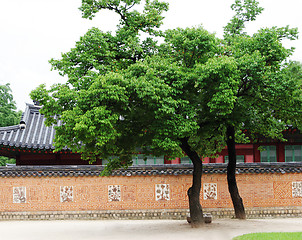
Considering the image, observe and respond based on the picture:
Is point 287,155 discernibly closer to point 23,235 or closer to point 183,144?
point 183,144

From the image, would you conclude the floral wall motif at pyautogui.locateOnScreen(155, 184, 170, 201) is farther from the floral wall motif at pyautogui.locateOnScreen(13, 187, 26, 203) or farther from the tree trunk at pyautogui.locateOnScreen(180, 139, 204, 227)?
the floral wall motif at pyautogui.locateOnScreen(13, 187, 26, 203)

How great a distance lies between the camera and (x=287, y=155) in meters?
23.0

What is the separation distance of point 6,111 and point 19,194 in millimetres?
22119

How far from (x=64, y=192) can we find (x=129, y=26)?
924cm

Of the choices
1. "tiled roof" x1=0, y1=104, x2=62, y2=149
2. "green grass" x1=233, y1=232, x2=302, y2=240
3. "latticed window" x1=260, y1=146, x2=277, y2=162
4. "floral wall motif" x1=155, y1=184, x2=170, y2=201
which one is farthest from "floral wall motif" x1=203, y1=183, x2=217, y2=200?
"tiled roof" x1=0, y1=104, x2=62, y2=149

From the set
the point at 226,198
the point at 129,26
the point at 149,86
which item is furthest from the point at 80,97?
the point at 226,198

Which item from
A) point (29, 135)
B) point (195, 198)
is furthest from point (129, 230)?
point (29, 135)

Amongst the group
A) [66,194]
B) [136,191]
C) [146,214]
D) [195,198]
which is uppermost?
[195,198]

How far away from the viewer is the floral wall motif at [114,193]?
18688 mm

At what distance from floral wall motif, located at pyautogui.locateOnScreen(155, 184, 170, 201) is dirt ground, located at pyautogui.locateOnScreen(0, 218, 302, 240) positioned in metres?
2.65

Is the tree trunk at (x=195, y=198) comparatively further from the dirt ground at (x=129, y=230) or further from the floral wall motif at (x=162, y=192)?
the floral wall motif at (x=162, y=192)

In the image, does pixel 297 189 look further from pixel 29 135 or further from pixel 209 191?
pixel 29 135

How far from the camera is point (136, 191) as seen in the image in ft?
61.4

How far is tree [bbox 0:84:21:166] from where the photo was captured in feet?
123
